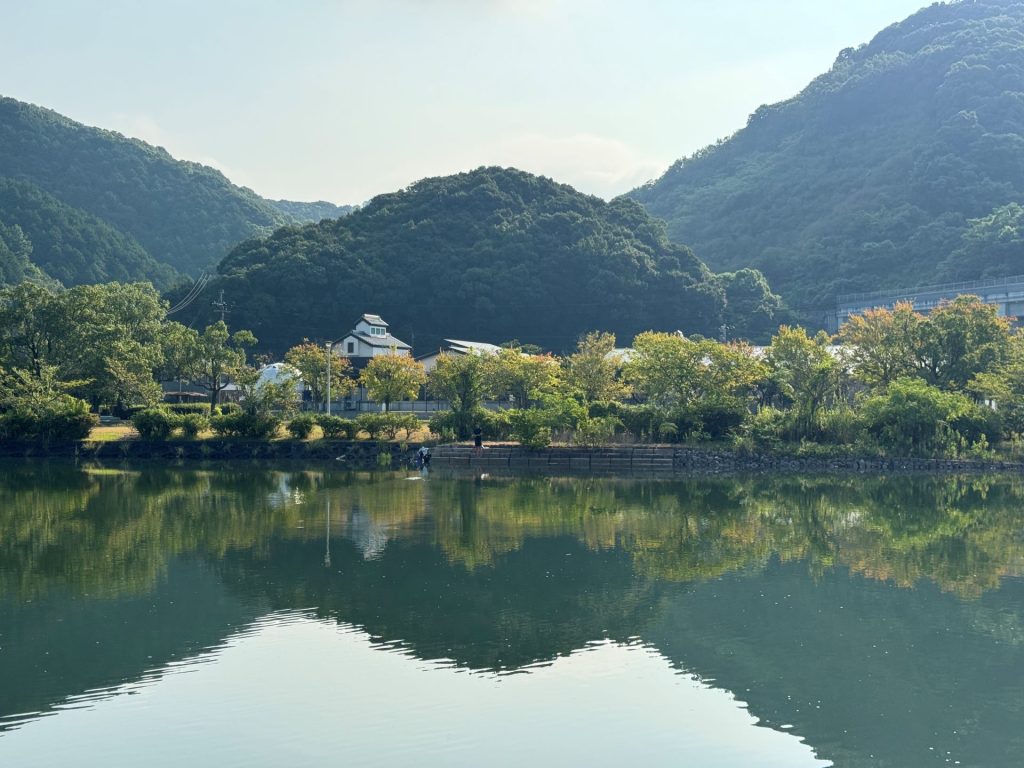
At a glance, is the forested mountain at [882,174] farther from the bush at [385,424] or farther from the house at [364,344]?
the bush at [385,424]

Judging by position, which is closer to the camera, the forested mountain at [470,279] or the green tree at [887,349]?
the green tree at [887,349]

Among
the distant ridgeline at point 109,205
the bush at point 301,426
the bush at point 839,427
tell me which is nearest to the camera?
the bush at point 839,427

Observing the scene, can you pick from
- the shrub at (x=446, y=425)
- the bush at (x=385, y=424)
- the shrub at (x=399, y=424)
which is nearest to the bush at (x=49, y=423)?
the bush at (x=385, y=424)

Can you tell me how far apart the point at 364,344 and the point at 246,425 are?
18.5 m

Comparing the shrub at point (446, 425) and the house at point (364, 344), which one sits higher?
the house at point (364, 344)

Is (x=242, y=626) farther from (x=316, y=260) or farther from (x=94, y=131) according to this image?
(x=94, y=131)

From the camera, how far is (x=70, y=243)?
82750 millimetres

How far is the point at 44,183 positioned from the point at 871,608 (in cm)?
9636

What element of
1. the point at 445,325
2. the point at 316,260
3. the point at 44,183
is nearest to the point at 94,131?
the point at 44,183

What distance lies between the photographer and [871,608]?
1364 cm

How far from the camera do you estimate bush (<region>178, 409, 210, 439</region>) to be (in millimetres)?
38312

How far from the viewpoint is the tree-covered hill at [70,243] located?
81375 mm

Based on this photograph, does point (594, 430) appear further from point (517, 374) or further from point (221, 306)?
point (221, 306)

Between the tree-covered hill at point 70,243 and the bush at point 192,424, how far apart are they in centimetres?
4813
